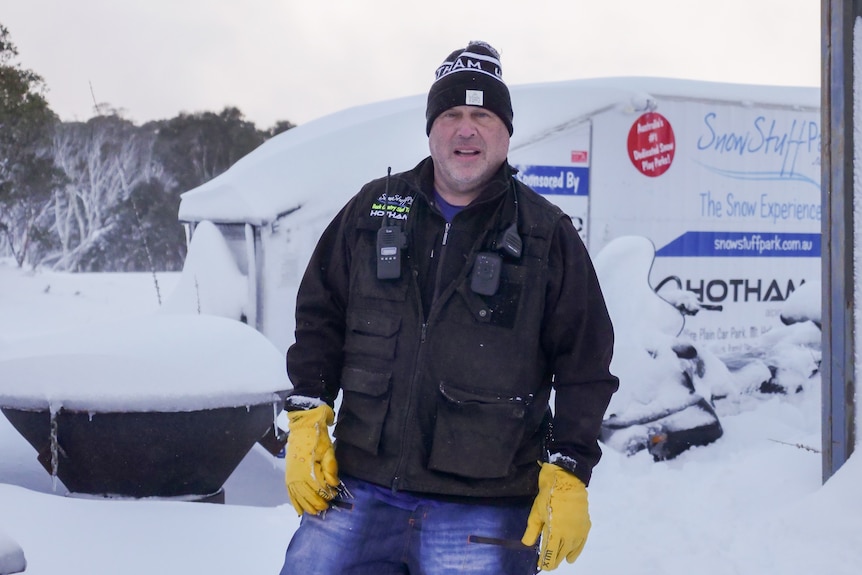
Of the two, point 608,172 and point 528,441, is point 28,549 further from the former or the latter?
point 608,172

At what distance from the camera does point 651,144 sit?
9.00 meters

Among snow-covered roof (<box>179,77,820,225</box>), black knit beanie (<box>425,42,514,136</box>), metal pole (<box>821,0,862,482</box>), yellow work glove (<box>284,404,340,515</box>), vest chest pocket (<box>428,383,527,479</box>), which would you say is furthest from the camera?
snow-covered roof (<box>179,77,820,225</box>)

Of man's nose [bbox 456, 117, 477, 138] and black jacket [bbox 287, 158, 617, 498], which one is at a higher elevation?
man's nose [bbox 456, 117, 477, 138]

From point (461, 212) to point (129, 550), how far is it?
231 cm

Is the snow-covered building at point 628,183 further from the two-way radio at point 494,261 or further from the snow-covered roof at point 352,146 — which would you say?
the two-way radio at point 494,261

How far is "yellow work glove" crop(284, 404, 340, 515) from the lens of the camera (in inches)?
89.5

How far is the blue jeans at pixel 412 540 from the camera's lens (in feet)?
7.17

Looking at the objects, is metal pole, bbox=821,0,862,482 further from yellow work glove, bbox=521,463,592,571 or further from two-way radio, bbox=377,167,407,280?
two-way radio, bbox=377,167,407,280

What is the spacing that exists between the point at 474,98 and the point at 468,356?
0.70m

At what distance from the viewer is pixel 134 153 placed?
1658 inches

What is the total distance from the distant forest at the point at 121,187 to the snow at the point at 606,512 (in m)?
29.9

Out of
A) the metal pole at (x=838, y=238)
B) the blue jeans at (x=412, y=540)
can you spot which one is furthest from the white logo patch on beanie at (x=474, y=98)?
the metal pole at (x=838, y=238)

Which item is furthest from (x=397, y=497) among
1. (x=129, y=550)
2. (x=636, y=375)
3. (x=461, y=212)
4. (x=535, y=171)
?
(x=535, y=171)

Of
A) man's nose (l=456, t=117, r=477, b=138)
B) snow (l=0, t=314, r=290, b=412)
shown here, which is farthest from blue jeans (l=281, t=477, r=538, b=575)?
snow (l=0, t=314, r=290, b=412)
